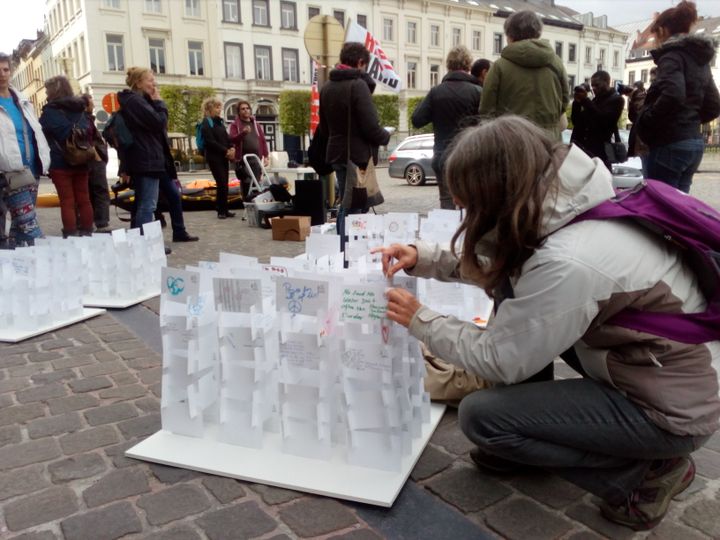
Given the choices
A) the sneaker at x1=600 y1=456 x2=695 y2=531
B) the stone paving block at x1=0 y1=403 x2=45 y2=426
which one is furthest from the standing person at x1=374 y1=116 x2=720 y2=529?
the stone paving block at x1=0 y1=403 x2=45 y2=426

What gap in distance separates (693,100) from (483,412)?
3.40m

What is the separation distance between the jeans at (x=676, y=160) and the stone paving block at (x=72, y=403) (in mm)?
3967

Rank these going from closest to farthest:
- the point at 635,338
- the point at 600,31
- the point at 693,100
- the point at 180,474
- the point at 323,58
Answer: the point at 635,338 → the point at 180,474 → the point at 693,100 → the point at 323,58 → the point at 600,31

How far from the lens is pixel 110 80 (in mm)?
34719

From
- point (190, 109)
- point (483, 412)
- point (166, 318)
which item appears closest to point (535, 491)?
point (483, 412)

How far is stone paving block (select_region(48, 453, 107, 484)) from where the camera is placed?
2.23m

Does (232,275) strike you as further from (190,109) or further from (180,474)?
(190,109)

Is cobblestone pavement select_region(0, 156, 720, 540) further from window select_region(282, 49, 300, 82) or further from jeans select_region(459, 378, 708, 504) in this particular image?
window select_region(282, 49, 300, 82)

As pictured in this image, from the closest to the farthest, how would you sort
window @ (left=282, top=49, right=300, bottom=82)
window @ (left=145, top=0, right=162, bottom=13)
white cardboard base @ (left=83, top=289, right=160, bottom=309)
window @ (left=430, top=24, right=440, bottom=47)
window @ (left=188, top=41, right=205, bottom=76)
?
white cardboard base @ (left=83, top=289, right=160, bottom=309), window @ (left=145, top=0, right=162, bottom=13), window @ (left=188, top=41, right=205, bottom=76), window @ (left=282, top=49, right=300, bottom=82), window @ (left=430, top=24, right=440, bottom=47)

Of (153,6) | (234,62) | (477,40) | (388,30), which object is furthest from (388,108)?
(153,6)

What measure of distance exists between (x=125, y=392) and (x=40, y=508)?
3.16 feet

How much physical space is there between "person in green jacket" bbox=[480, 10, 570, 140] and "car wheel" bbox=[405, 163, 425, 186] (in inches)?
420

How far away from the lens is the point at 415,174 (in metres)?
15.7

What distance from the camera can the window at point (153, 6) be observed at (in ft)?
116
